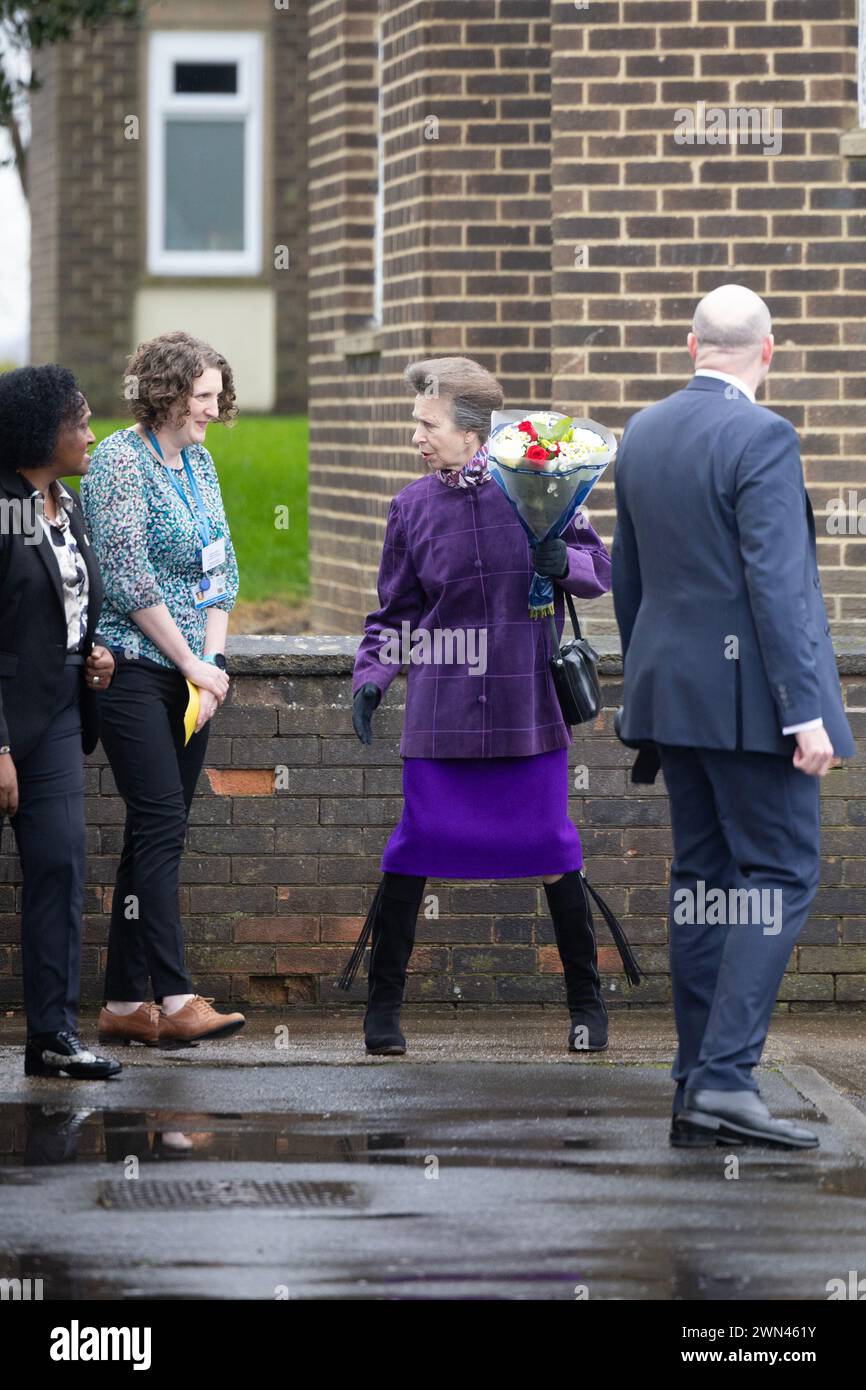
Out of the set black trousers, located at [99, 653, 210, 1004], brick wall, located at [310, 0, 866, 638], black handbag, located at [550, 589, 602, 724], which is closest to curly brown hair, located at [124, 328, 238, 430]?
black trousers, located at [99, 653, 210, 1004]

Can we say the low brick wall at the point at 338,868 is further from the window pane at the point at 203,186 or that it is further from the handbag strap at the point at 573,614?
the window pane at the point at 203,186

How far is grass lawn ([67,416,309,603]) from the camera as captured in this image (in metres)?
15.7

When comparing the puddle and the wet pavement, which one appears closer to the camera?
the wet pavement

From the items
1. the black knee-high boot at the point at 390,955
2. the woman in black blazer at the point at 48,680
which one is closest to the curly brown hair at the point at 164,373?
the woman in black blazer at the point at 48,680

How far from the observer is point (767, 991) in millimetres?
5855

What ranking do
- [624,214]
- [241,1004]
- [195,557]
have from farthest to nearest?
1. [624,214]
2. [241,1004]
3. [195,557]

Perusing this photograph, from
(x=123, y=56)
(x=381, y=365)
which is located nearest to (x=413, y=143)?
(x=381, y=365)

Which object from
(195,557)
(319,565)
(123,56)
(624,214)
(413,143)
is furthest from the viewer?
(123,56)

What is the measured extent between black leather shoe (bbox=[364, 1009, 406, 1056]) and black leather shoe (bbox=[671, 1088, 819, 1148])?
1318 mm

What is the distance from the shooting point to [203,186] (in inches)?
1065

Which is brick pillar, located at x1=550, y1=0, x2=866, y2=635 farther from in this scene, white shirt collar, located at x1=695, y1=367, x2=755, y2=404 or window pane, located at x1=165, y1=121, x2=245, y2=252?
window pane, located at x1=165, y1=121, x2=245, y2=252

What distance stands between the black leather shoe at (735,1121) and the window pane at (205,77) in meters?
22.3

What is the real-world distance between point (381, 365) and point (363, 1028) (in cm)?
521
